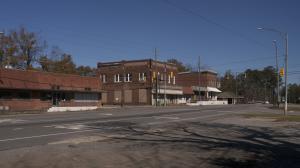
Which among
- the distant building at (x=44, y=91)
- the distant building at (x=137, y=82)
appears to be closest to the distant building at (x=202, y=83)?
the distant building at (x=137, y=82)

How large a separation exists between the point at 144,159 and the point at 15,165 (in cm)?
348

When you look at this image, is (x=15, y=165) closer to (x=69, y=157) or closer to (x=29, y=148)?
(x=69, y=157)

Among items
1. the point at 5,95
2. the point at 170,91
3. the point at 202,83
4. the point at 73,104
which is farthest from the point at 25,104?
the point at 202,83

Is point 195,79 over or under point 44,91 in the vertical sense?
over

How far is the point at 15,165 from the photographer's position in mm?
10227

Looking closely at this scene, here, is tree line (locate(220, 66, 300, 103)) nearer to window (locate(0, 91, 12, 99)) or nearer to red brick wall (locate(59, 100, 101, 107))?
red brick wall (locate(59, 100, 101, 107))

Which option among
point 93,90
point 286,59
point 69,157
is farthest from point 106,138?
point 93,90

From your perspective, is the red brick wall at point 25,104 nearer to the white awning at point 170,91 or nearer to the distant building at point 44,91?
the distant building at point 44,91

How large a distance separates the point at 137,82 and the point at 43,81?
115 ft

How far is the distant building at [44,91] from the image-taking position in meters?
42.5

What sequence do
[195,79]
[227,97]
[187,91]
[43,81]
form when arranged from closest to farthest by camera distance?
[43,81] < [187,91] < [195,79] < [227,97]

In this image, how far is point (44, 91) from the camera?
4825 centimetres

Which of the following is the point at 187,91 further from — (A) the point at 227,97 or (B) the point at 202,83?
(A) the point at 227,97

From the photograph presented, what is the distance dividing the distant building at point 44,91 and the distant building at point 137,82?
21481mm
